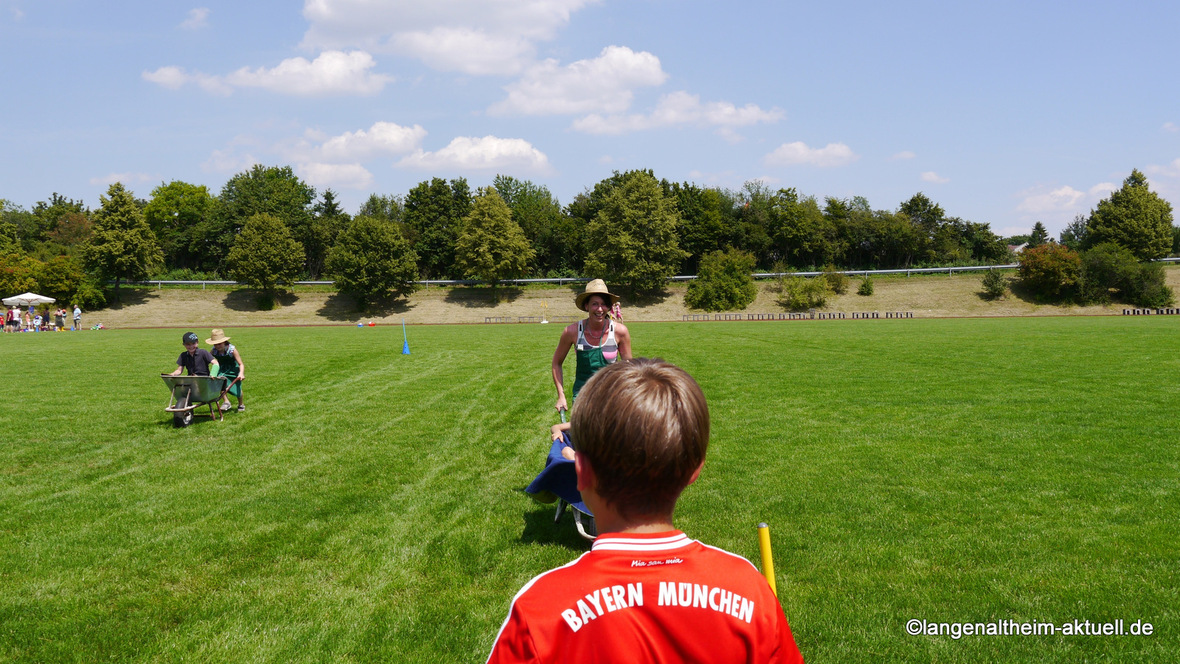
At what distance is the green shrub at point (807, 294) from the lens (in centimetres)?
6347

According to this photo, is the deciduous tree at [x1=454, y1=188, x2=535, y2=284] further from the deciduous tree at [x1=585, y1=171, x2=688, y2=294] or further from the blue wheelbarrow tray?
the blue wheelbarrow tray

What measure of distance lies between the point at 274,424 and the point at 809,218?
7570 centimetres

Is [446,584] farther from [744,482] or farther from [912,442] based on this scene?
[912,442]

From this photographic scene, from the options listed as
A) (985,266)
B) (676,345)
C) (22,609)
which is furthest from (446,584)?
(985,266)

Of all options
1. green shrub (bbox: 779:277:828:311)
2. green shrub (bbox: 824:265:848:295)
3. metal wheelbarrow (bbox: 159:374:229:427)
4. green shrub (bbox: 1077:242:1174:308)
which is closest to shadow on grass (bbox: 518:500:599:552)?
metal wheelbarrow (bbox: 159:374:229:427)

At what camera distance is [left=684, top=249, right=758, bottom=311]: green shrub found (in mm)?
65438

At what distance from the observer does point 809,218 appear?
260 feet

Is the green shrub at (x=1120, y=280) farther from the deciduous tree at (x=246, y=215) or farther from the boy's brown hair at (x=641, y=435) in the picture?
the deciduous tree at (x=246, y=215)

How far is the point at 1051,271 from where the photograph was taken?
58094 millimetres

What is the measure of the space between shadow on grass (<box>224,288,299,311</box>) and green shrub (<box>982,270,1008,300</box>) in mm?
63697

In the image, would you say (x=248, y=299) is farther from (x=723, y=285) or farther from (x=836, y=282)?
(x=836, y=282)

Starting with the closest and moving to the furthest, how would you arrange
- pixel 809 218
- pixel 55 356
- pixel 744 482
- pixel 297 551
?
1. pixel 297 551
2. pixel 744 482
3. pixel 55 356
4. pixel 809 218

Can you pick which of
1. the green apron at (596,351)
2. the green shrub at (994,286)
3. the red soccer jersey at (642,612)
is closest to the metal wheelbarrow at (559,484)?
the green apron at (596,351)

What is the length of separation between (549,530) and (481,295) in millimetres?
64948
